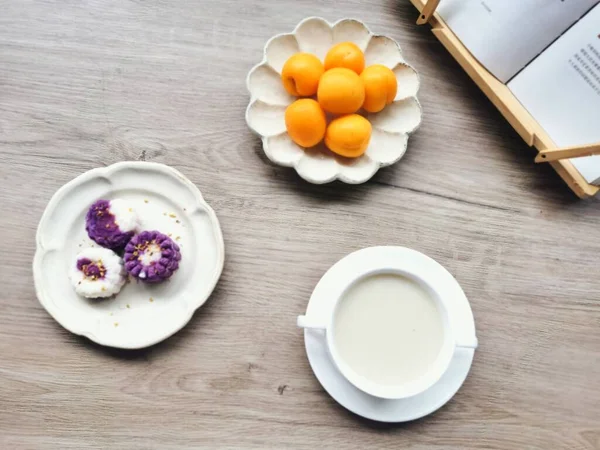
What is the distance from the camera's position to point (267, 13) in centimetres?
91

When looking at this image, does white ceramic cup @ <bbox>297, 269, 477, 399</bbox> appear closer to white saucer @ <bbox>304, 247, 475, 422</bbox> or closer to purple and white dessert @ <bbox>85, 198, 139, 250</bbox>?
white saucer @ <bbox>304, 247, 475, 422</bbox>

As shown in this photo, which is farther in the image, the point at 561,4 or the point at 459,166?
the point at 459,166

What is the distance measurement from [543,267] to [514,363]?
0.16 meters

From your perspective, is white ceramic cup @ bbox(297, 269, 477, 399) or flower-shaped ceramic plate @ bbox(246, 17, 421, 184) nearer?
white ceramic cup @ bbox(297, 269, 477, 399)

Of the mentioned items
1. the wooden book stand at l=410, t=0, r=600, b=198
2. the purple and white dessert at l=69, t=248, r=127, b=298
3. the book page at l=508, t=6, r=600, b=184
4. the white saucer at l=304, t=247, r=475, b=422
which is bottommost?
the purple and white dessert at l=69, t=248, r=127, b=298

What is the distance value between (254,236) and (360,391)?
0.93ft

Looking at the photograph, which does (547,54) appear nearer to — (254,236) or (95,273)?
(254,236)

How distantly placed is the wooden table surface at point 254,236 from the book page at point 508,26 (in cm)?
7

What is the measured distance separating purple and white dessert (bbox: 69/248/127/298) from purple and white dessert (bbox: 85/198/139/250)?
0.02 m

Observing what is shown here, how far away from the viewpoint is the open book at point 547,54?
752mm

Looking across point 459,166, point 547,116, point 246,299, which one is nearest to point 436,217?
point 459,166

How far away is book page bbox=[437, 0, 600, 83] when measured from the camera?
76 centimetres

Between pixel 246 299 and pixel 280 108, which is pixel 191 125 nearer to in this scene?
pixel 280 108

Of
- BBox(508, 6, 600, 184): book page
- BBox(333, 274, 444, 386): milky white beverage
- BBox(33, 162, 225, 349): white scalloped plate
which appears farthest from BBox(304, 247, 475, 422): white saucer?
BBox(508, 6, 600, 184): book page
